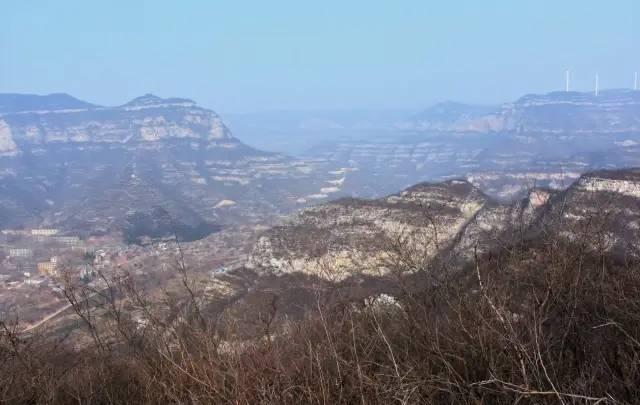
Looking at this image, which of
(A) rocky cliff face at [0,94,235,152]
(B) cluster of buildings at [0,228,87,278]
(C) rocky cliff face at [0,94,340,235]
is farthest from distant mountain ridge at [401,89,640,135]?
(B) cluster of buildings at [0,228,87,278]

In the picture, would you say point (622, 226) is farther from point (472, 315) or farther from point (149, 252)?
point (149, 252)

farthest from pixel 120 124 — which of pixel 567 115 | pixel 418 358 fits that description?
pixel 418 358

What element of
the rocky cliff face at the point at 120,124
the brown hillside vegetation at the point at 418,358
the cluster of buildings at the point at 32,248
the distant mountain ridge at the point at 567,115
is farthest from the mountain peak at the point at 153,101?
the brown hillside vegetation at the point at 418,358

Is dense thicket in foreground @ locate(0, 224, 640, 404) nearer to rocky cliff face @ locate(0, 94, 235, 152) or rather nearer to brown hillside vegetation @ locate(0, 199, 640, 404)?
brown hillside vegetation @ locate(0, 199, 640, 404)

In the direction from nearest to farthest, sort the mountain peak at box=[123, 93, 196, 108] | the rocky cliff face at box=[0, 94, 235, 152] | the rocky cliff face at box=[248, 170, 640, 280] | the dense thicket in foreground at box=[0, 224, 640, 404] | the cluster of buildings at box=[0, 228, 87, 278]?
the dense thicket in foreground at box=[0, 224, 640, 404] < the rocky cliff face at box=[248, 170, 640, 280] < the cluster of buildings at box=[0, 228, 87, 278] < the rocky cliff face at box=[0, 94, 235, 152] < the mountain peak at box=[123, 93, 196, 108]

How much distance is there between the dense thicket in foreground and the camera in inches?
166

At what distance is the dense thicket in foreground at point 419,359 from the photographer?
4.21m

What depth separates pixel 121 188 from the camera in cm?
9812

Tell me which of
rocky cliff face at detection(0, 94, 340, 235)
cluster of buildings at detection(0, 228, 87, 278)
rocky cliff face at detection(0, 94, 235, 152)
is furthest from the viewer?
rocky cliff face at detection(0, 94, 235, 152)

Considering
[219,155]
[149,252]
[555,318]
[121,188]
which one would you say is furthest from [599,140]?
[555,318]

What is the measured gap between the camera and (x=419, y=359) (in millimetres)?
5457

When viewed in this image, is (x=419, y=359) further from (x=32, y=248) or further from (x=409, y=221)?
(x=32, y=248)

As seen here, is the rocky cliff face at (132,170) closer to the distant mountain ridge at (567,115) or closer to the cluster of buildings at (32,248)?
the cluster of buildings at (32,248)

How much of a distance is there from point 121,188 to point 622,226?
298 ft
